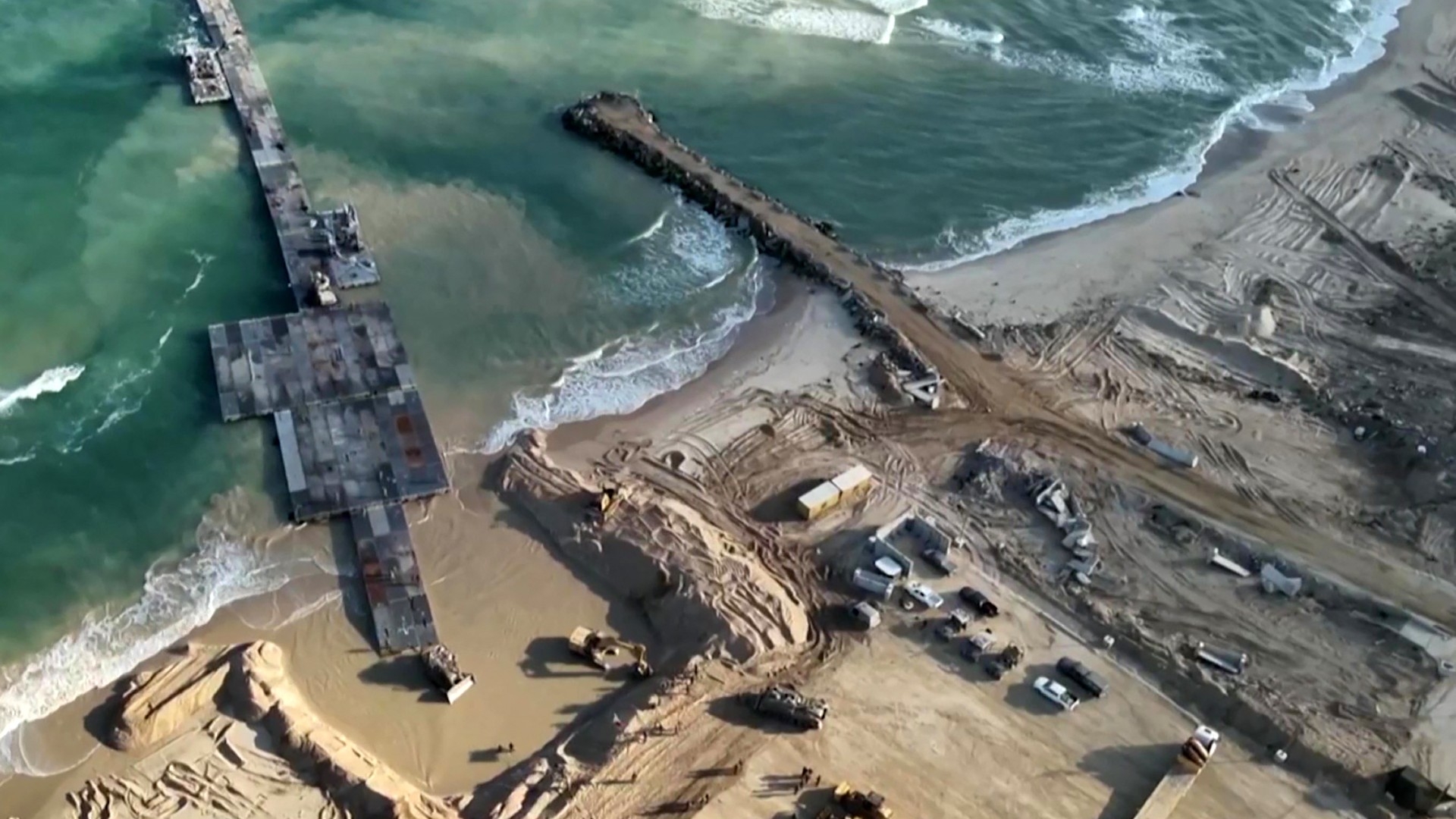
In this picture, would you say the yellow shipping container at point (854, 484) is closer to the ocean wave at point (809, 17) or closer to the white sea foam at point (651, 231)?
the white sea foam at point (651, 231)

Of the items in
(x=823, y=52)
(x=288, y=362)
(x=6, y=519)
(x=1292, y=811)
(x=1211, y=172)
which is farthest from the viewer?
(x=823, y=52)

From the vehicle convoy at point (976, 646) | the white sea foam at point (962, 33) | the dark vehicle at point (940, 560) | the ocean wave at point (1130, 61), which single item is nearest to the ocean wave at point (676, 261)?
the dark vehicle at point (940, 560)

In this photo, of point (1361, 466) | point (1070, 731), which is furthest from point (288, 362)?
point (1361, 466)

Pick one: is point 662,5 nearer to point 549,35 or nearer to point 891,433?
point 549,35

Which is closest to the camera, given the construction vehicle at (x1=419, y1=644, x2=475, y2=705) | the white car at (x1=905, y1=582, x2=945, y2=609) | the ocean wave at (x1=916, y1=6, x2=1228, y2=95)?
the construction vehicle at (x1=419, y1=644, x2=475, y2=705)

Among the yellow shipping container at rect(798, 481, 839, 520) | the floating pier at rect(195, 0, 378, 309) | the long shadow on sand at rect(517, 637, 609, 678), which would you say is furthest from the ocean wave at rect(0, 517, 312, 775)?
the yellow shipping container at rect(798, 481, 839, 520)

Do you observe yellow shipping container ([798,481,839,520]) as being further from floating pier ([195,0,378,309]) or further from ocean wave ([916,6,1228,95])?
ocean wave ([916,6,1228,95])
